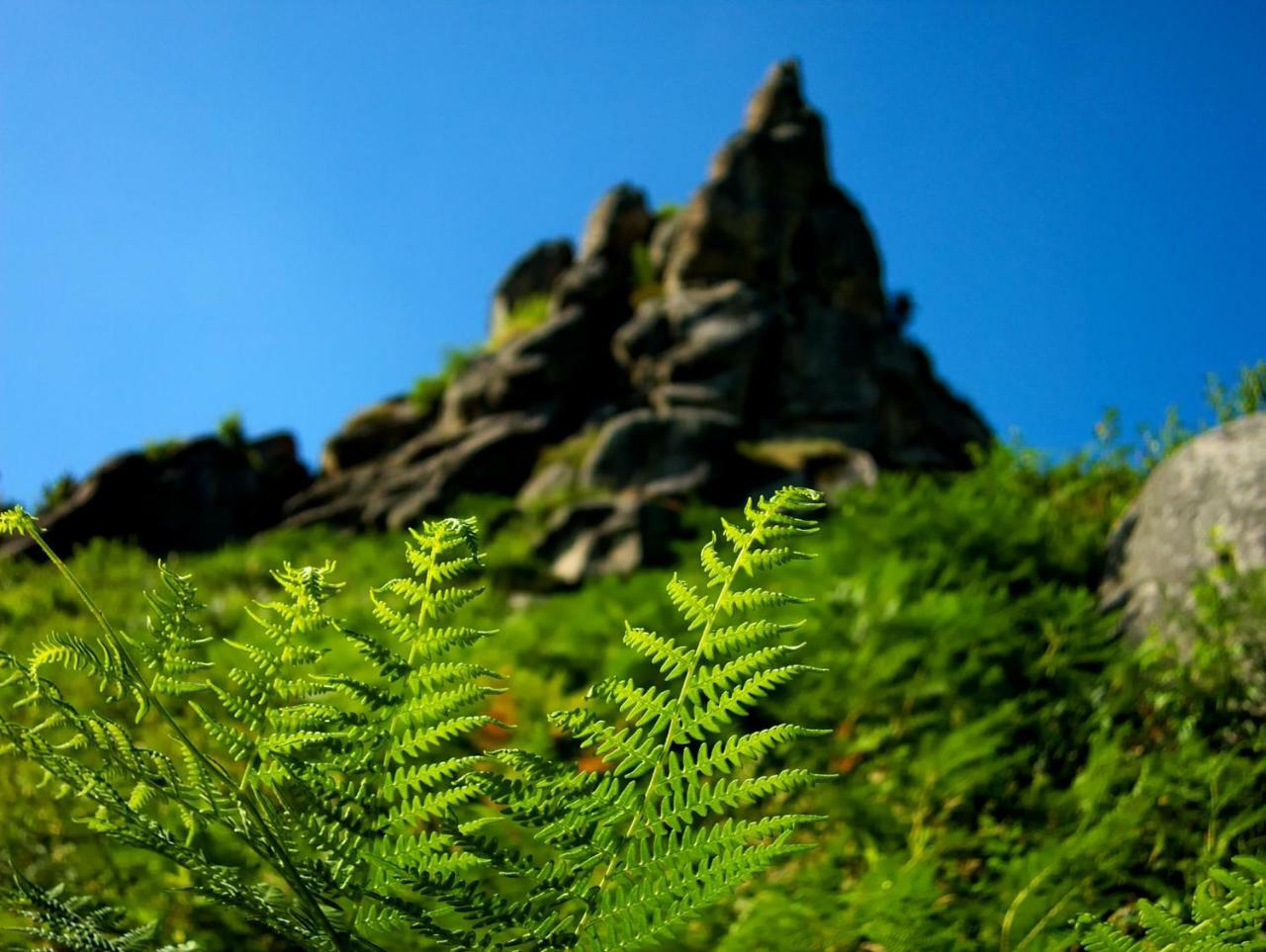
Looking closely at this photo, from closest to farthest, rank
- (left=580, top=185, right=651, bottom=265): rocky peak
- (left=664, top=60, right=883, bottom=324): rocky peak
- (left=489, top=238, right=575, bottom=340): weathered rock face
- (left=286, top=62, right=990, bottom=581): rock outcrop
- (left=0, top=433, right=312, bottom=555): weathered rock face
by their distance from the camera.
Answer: (left=286, top=62, right=990, bottom=581): rock outcrop
(left=0, top=433, right=312, bottom=555): weathered rock face
(left=664, top=60, right=883, bottom=324): rocky peak
(left=580, top=185, right=651, bottom=265): rocky peak
(left=489, top=238, right=575, bottom=340): weathered rock face

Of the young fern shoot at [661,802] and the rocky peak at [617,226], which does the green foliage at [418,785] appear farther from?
the rocky peak at [617,226]

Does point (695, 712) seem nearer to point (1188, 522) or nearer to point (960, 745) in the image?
point (960, 745)

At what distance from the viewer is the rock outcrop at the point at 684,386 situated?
49.8ft

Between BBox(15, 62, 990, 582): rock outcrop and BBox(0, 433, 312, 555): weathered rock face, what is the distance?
0.08 metres

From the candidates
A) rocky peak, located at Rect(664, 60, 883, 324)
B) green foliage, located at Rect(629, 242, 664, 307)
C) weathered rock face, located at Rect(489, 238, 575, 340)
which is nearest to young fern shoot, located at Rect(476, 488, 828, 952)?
rocky peak, located at Rect(664, 60, 883, 324)

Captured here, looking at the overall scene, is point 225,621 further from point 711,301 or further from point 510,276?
point 510,276

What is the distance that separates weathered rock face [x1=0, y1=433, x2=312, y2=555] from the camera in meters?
19.2

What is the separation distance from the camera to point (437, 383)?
22.7 m

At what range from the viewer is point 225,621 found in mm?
6840

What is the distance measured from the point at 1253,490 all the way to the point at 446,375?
66.7ft

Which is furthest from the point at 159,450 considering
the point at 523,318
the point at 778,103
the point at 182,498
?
the point at 778,103

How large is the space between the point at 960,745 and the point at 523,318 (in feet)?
73.3

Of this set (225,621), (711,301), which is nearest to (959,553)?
(225,621)

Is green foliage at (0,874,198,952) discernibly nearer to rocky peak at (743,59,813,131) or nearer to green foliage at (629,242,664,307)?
green foliage at (629,242,664,307)
